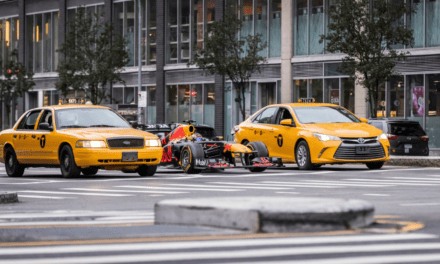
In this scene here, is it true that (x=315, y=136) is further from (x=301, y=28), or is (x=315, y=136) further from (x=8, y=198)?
(x=301, y=28)

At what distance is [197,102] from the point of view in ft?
141

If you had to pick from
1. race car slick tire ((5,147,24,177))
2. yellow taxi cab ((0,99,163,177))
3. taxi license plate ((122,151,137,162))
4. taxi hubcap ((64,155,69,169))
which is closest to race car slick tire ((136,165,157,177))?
yellow taxi cab ((0,99,163,177))

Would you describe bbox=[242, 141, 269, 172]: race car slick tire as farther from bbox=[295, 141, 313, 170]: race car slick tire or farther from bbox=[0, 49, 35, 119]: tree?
bbox=[0, 49, 35, 119]: tree

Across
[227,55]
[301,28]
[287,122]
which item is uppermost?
[301,28]

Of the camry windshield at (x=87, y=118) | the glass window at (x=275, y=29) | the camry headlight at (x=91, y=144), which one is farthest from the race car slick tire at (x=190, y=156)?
the glass window at (x=275, y=29)

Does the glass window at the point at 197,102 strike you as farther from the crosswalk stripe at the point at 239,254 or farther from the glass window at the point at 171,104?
the crosswalk stripe at the point at 239,254

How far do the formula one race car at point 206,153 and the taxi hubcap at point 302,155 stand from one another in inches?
29.2

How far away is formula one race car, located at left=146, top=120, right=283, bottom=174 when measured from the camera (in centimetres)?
1947

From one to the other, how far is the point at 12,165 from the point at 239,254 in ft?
47.4

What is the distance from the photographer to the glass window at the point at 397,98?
112 ft

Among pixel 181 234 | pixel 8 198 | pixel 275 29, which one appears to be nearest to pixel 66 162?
pixel 8 198

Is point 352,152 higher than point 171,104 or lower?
lower

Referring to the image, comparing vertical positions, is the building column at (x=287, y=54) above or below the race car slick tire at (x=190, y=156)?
above

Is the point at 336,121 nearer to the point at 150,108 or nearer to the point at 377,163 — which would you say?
the point at 377,163
